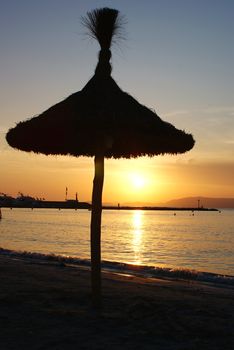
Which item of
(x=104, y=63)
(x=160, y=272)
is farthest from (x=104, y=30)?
(x=160, y=272)

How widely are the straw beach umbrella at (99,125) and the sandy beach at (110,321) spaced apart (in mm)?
890

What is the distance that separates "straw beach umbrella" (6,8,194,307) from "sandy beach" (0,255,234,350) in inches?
35.1

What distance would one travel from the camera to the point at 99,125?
7.84 metres

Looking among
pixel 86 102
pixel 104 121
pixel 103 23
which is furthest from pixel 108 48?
pixel 104 121

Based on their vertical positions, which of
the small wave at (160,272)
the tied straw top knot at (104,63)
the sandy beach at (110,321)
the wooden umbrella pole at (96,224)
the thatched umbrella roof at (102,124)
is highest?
the tied straw top knot at (104,63)

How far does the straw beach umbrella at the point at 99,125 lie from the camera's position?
26.2ft

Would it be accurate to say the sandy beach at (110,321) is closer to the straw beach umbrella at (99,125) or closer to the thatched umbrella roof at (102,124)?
the straw beach umbrella at (99,125)

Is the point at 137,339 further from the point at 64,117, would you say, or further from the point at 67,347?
the point at 64,117

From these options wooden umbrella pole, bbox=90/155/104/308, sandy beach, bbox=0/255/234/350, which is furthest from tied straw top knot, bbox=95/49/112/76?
sandy beach, bbox=0/255/234/350

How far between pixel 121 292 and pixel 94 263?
3270 millimetres

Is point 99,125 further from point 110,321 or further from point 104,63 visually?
point 110,321

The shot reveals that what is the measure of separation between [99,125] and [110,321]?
3263mm

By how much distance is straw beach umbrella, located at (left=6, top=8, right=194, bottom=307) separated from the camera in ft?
26.2

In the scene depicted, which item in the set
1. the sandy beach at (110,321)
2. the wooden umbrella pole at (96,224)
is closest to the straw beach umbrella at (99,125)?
the wooden umbrella pole at (96,224)
